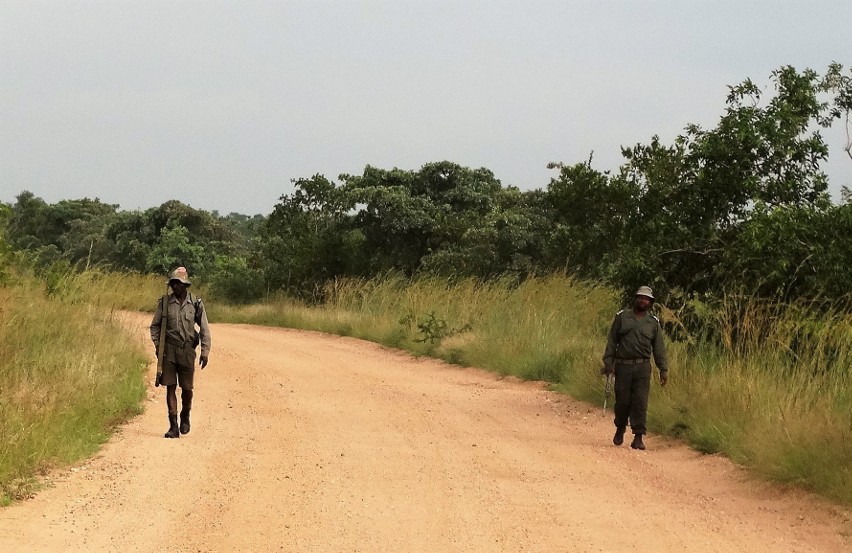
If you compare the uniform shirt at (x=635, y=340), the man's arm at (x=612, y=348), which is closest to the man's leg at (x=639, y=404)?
the uniform shirt at (x=635, y=340)

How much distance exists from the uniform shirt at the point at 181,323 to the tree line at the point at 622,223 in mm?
5303

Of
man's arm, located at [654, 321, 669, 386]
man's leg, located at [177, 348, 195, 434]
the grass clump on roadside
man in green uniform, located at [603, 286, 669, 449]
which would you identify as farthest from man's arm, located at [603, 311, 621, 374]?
the grass clump on roadside

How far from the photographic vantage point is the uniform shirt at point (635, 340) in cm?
1091

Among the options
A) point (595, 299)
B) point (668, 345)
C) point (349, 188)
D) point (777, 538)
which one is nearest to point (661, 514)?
point (777, 538)

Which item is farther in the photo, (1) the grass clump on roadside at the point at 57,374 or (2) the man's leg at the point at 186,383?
(2) the man's leg at the point at 186,383

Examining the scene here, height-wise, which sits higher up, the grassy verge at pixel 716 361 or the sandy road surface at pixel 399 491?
the grassy verge at pixel 716 361

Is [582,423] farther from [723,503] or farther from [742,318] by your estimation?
[723,503]

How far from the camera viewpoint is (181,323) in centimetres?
1052

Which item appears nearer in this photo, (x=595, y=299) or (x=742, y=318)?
(x=742, y=318)

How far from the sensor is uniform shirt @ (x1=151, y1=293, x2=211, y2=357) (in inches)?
414

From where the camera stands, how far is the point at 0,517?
6.82m

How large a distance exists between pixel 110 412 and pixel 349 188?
22.8m

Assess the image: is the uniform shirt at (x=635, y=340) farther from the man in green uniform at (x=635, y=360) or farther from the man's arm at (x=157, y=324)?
the man's arm at (x=157, y=324)

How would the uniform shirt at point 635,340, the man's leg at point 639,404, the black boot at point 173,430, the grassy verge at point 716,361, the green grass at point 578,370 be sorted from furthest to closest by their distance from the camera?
the uniform shirt at point 635,340, the man's leg at point 639,404, the black boot at point 173,430, the grassy verge at point 716,361, the green grass at point 578,370
